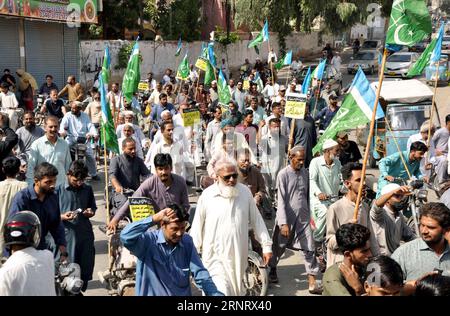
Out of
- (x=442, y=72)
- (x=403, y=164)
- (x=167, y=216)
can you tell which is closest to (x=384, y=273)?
(x=167, y=216)

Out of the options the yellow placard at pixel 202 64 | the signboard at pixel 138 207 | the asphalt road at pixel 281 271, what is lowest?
the asphalt road at pixel 281 271

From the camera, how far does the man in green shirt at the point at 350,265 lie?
4227mm

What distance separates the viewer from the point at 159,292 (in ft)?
14.8

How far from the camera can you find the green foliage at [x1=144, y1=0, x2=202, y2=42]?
34.6 metres

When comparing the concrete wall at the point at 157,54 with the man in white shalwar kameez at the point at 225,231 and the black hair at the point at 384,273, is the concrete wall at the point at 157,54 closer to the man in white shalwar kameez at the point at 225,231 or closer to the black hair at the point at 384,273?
the man in white shalwar kameez at the point at 225,231

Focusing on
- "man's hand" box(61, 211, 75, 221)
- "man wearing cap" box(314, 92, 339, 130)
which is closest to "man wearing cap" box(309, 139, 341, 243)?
"man's hand" box(61, 211, 75, 221)

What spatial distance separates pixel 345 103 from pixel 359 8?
37965 millimetres

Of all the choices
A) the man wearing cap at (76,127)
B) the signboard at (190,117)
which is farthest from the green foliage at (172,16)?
the signboard at (190,117)

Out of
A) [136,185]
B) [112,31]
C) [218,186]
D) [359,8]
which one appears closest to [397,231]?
[218,186]

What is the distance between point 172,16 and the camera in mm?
35188

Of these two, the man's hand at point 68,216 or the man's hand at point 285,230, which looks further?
the man's hand at point 285,230

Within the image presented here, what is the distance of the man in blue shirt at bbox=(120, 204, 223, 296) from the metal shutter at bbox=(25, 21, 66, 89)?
21.1 m
